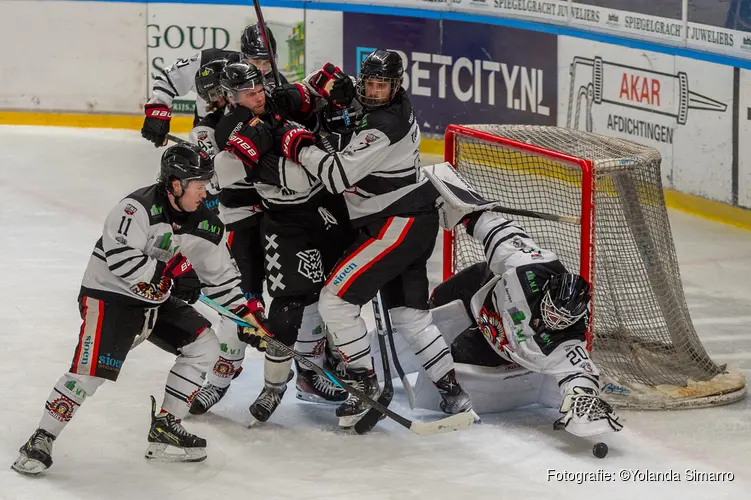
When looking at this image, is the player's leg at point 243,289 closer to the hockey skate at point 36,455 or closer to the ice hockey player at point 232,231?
the ice hockey player at point 232,231

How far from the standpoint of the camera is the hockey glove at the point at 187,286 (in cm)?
406

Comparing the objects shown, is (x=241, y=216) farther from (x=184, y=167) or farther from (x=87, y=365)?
(x=87, y=365)

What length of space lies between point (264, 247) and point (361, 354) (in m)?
0.51

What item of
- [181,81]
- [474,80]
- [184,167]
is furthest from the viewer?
[474,80]

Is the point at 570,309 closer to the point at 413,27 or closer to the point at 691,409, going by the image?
the point at 691,409

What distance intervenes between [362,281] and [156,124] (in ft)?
4.40

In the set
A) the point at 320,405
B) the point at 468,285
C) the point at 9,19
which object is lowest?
the point at 320,405

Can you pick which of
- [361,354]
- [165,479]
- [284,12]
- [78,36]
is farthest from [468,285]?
A: [78,36]

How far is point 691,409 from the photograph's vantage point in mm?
4703

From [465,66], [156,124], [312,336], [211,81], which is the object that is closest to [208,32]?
[465,66]

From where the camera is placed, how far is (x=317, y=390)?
4.80m

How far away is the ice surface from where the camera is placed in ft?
13.1

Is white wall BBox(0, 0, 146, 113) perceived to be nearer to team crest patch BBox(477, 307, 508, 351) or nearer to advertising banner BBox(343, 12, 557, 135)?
advertising banner BBox(343, 12, 557, 135)

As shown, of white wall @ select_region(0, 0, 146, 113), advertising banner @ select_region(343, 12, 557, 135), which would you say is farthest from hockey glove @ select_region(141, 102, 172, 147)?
white wall @ select_region(0, 0, 146, 113)
